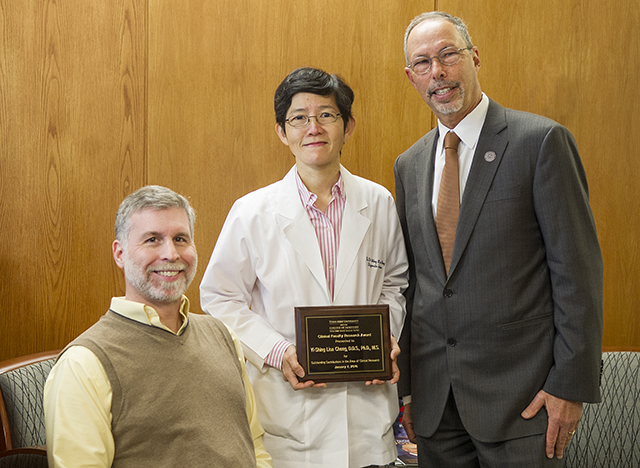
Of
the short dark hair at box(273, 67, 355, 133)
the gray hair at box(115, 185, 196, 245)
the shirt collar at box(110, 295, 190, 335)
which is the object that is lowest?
the shirt collar at box(110, 295, 190, 335)

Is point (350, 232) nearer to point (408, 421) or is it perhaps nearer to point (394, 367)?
point (394, 367)

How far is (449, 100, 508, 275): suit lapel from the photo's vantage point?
Answer: 188 centimetres

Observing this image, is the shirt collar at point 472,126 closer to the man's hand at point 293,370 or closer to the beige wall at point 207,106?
the man's hand at point 293,370

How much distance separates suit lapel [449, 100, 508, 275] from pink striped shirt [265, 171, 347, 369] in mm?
446

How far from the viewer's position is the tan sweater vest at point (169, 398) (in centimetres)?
153

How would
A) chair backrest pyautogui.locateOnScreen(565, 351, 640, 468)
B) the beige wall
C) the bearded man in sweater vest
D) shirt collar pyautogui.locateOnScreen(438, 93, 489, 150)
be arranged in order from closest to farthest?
the bearded man in sweater vest
shirt collar pyautogui.locateOnScreen(438, 93, 489, 150)
chair backrest pyautogui.locateOnScreen(565, 351, 640, 468)
the beige wall

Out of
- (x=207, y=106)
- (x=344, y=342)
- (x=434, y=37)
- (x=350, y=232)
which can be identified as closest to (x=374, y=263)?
(x=350, y=232)

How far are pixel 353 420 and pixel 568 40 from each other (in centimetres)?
243

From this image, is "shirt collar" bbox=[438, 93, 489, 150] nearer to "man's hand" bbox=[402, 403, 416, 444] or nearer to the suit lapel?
the suit lapel

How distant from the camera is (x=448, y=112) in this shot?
199 centimetres

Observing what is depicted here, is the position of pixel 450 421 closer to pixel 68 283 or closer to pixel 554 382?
pixel 554 382

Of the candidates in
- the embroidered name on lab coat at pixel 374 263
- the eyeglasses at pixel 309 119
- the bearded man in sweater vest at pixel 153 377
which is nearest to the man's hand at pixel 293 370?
the bearded man in sweater vest at pixel 153 377

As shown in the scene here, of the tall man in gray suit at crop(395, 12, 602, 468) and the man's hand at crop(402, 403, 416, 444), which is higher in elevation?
the tall man in gray suit at crop(395, 12, 602, 468)

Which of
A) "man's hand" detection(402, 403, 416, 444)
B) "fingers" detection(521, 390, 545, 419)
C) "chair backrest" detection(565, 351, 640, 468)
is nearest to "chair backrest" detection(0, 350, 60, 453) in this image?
"man's hand" detection(402, 403, 416, 444)
